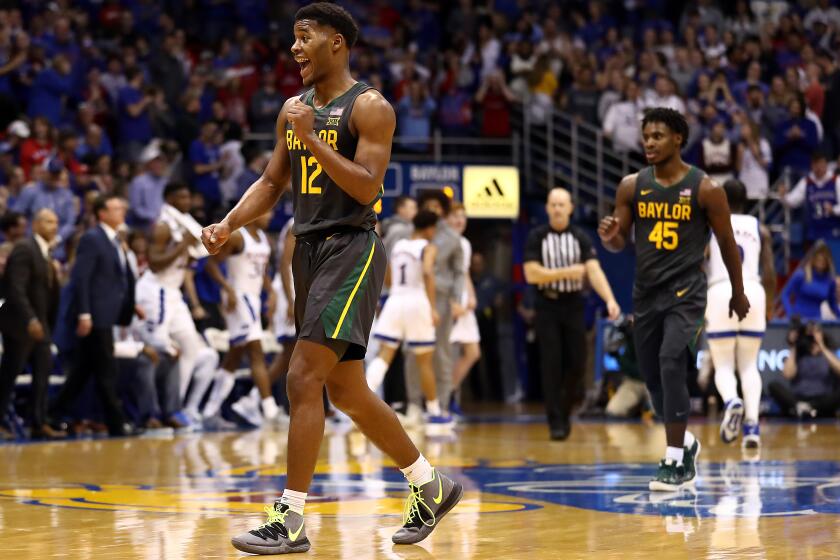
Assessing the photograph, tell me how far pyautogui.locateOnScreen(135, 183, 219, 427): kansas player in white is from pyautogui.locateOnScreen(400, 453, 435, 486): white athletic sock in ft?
24.9

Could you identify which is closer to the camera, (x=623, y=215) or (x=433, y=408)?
(x=623, y=215)

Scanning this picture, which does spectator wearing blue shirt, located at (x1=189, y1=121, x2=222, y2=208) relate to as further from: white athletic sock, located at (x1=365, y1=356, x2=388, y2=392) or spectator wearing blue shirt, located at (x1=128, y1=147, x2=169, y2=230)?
white athletic sock, located at (x1=365, y1=356, x2=388, y2=392)

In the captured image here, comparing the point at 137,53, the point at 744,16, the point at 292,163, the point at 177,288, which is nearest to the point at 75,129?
the point at 137,53

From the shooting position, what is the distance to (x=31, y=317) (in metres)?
12.0

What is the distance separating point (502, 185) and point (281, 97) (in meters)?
3.38

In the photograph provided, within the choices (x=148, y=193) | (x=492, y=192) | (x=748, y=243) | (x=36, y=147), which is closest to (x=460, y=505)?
(x=748, y=243)

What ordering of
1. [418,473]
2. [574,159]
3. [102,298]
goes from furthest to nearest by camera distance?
[574,159] < [102,298] < [418,473]

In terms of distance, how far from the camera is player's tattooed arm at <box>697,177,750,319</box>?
7883 millimetres

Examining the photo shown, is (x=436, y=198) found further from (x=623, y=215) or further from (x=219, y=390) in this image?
(x=623, y=215)

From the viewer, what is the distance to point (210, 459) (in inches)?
396

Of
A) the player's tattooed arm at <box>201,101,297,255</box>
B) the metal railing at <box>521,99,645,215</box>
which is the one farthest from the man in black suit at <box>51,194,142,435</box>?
the metal railing at <box>521,99,645,215</box>

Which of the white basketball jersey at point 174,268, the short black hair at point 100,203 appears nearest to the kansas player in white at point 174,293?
the white basketball jersey at point 174,268

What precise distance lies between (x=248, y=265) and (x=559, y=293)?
10.9 ft

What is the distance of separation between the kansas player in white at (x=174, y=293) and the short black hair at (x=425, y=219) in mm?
2167
